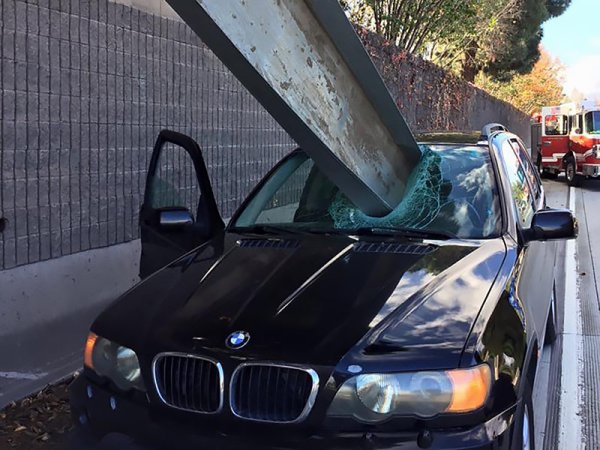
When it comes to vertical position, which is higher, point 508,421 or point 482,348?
point 482,348

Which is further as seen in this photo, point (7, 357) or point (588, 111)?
point (588, 111)

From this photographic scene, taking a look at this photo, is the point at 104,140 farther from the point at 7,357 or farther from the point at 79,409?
the point at 79,409

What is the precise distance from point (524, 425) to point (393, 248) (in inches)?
42.0

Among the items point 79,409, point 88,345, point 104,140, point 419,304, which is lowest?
point 79,409

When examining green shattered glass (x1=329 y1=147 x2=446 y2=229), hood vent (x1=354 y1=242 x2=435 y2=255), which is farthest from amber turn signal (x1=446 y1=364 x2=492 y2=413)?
green shattered glass (x1=329 y1=147 x2=446 y2=229)

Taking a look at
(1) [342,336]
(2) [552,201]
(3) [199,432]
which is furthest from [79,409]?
(2) [552,201]

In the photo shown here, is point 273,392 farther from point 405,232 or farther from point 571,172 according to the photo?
point 571,172

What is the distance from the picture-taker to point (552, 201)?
15.9 meters

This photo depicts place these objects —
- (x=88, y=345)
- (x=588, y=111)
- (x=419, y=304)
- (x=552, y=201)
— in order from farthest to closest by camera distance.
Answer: (x=588, y=111)
(x=552, y=201)
(x=88, y=345)
(x=419, y=304)

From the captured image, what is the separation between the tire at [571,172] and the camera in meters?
19.7

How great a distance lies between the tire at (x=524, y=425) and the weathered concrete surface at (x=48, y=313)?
3.08m

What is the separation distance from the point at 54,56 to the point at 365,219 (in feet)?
9.42

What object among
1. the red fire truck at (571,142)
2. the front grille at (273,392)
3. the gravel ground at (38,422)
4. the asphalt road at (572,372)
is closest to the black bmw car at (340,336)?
the front grille at (273,392)

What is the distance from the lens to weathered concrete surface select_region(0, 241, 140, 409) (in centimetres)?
457
